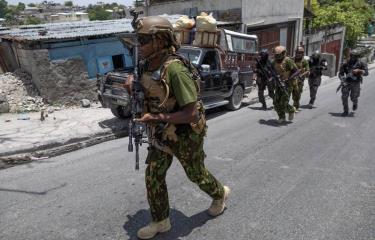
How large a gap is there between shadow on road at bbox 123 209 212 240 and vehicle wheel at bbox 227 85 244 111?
20.1 feet

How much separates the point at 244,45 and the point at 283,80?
4041 millimetres

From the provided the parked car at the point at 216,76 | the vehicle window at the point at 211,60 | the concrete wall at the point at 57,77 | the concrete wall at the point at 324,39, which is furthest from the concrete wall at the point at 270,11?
the concrete wall at the point at 57,77

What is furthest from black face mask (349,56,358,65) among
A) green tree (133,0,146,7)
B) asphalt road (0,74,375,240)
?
green tree (133,0,146,7)

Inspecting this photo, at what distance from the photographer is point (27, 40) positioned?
898 cm

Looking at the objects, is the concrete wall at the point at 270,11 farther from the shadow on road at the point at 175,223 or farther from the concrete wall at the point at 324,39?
the shadow on road at the point at 175,223

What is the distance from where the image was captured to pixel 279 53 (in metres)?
7.64

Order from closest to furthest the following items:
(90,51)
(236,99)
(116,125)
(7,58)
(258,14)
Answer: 1. (116,125)
2. (236,99)
3. (90,51)
4. (7,58)
5. (258,14)

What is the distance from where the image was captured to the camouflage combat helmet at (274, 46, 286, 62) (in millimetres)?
7594

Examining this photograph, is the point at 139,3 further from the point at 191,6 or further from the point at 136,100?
the point at 136,100

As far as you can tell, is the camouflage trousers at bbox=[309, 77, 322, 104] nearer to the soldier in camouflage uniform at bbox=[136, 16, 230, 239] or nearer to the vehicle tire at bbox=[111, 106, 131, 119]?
the vehicle tire at bbox=[111, 106, 131, 119]

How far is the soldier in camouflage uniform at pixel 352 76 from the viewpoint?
834 centimetres

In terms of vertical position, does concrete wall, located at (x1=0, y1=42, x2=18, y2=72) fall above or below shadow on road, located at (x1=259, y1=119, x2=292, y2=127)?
above

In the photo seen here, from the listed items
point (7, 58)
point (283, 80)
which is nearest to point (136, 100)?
point (283, 80)

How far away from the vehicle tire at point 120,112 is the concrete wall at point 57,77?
2747 mm
